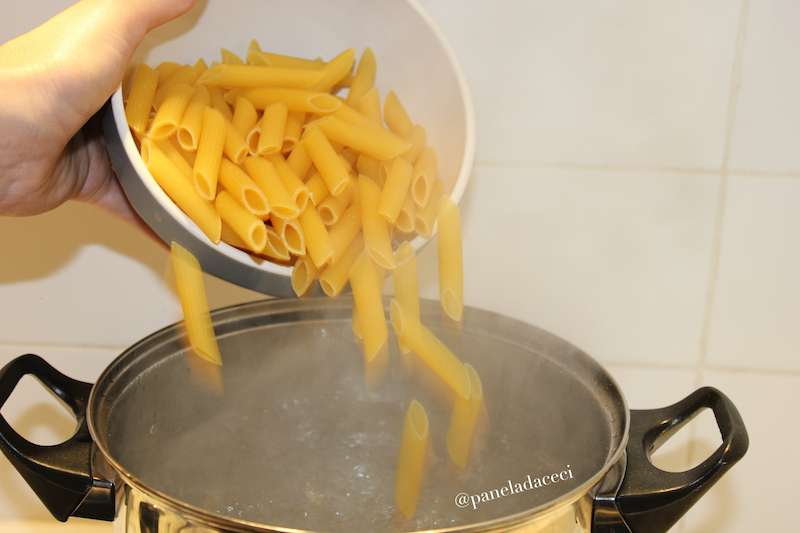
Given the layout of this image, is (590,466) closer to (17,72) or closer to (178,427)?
(178,427)

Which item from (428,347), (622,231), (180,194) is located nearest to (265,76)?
(180,194)

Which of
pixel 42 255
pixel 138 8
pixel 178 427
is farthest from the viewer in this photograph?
pixel 42 255

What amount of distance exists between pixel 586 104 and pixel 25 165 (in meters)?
0.53

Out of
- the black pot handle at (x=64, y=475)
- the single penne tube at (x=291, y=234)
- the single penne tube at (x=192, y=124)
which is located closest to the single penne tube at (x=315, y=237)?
the single penne tube at (x=291, y=234)

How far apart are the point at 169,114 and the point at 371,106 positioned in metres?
0.17

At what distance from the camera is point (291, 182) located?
509 millimetres

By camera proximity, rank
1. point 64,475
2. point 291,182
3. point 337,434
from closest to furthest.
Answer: point 64,475 < point 291,182 < point 337,434

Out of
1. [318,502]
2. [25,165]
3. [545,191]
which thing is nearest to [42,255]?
[25,165]

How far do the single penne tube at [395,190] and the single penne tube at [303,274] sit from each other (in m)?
0.07

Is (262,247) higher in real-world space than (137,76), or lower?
lower

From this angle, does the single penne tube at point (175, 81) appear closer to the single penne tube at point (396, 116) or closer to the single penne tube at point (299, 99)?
the single penne tube at point (299, 99)

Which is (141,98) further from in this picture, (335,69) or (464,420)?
(464,420)

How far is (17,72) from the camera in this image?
464 millimetres

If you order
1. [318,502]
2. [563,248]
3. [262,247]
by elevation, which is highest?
[262,247]
